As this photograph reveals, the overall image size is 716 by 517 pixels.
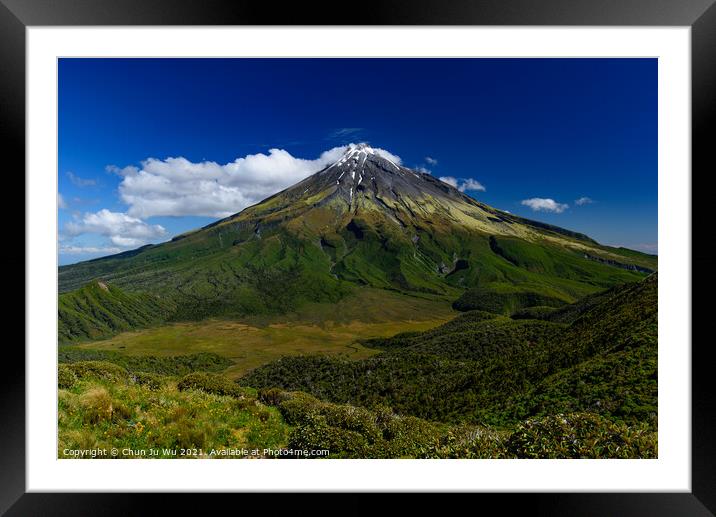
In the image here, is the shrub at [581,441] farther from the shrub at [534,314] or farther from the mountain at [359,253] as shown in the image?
the mountain at [359,253]

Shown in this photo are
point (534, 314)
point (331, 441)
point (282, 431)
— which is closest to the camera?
point (331, 441)

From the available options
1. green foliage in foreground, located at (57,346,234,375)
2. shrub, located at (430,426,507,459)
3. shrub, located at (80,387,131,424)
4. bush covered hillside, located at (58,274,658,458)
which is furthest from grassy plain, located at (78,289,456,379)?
shrub, located at (430,426,507,459)

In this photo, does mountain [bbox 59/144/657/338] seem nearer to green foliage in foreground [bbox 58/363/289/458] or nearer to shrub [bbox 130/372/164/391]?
shrub [bbox 130/372/164/391]

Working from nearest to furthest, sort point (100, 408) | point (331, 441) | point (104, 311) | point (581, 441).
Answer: point (581, 441), point (100, 408), point (331, 441), point (104, 311)

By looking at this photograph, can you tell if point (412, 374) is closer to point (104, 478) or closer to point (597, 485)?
point (597, 485)

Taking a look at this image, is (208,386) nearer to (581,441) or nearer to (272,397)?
(272,397)
